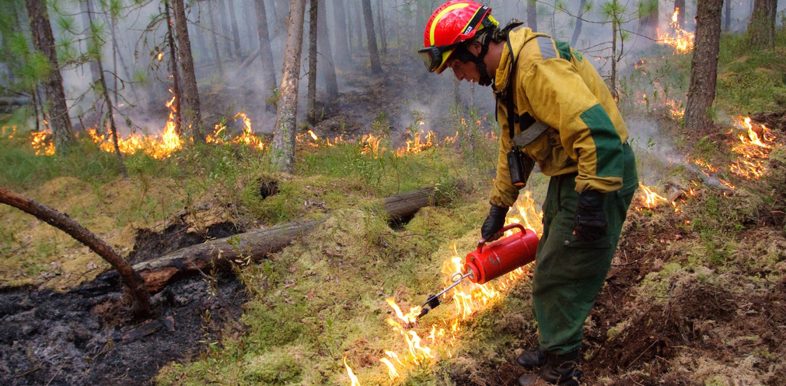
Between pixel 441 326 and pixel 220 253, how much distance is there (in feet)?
7.55

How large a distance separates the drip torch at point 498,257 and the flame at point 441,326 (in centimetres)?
27

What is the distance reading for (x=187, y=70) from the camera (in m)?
10.1

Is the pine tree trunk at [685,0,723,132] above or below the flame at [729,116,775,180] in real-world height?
above

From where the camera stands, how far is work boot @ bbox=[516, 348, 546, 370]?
3.27 metres

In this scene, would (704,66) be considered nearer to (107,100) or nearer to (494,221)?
(494,221)

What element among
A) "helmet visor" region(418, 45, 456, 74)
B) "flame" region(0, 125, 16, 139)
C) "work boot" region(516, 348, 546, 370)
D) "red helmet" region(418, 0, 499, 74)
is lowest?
"work boot" region(516, 348, 546, 370)

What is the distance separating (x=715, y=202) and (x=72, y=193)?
29.9 ft

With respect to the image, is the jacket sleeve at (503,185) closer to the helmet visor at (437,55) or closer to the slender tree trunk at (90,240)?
the helmet visor at (437,55)

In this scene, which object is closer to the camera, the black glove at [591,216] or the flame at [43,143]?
the black glove at [591,216]

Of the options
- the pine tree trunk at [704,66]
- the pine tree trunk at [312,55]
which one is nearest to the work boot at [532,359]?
the pine tree trunk at [704,66]

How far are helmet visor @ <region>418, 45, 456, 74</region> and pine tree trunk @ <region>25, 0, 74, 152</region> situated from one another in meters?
9.50

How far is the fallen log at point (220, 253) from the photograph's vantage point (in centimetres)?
448

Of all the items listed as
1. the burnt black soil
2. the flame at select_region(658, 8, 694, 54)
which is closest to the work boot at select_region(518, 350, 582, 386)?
the burnt black soil

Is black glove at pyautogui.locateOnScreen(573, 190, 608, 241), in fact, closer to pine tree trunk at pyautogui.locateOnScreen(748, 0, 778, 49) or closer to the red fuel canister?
the red fuel canister
